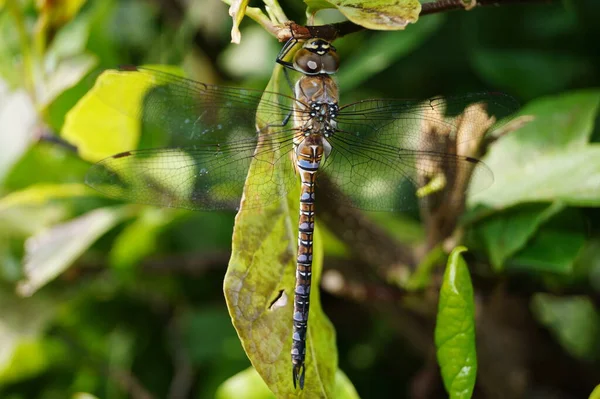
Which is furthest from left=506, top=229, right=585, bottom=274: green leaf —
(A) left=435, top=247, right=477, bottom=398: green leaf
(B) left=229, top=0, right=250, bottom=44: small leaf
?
(B) left=229, top=0, right=250, bottom=44: small leaf

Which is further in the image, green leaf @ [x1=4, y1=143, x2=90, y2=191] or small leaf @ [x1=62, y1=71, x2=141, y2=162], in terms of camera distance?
green leaf @ [x1=4, y1=143, x2=90, y2=191]

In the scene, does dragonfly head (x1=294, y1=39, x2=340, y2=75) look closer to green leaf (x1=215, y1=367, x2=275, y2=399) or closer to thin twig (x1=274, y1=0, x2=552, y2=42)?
thin twig (x1=274, y1=0, x2=552, y2=42)

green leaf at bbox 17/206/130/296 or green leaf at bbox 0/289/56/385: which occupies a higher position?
green leaf at bbox 17/206/130/296

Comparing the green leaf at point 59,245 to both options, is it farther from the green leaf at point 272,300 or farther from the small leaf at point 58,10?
the green leaf at point 272,300

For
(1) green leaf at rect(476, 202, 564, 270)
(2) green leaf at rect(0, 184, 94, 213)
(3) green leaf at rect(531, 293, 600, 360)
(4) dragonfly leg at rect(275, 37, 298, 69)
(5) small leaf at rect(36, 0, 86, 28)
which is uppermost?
(5) small leaf at rect(36, 0, 86, 28)

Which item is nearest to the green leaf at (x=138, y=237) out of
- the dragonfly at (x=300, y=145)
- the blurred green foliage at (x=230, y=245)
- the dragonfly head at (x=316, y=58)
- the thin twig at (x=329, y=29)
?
the blurred green foliage at (x=230, y=245)

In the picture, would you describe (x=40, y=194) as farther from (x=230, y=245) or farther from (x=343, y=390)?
(x=343, y=390)

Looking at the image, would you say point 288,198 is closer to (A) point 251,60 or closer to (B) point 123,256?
(B) point 123,256

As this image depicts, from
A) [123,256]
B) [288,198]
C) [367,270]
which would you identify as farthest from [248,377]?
[123,256]
